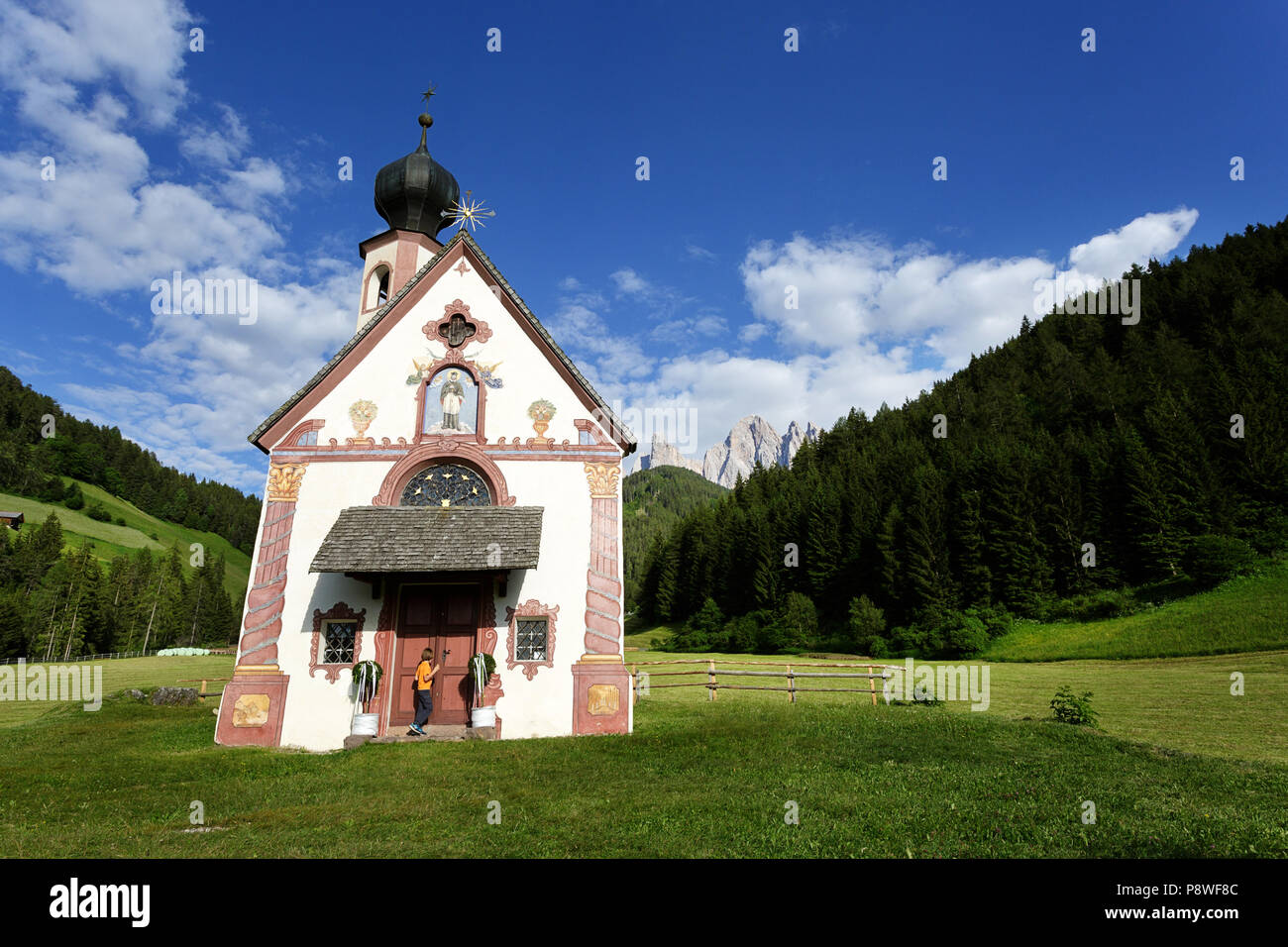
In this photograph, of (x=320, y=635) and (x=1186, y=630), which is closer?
(x=320, y=635)

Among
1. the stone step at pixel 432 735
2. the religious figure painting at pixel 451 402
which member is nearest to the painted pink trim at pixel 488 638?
the stone step at pixel 432 735

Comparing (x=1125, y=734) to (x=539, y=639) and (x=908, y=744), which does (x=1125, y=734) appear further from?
(x=539, y=639)

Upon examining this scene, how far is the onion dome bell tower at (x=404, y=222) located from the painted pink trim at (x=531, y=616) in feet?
38.5

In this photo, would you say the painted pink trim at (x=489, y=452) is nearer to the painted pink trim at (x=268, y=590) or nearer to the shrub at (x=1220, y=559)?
the painted pink trim at (x=268, y=590)

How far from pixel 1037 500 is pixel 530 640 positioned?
183ft

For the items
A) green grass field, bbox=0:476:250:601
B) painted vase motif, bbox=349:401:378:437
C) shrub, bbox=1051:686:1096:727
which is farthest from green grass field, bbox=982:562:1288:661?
green grass field, bbox=0:476:250:601

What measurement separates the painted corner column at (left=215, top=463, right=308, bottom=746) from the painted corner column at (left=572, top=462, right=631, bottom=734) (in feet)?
21.9

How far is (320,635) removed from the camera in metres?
15.7

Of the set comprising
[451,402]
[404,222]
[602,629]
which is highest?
[404,222]

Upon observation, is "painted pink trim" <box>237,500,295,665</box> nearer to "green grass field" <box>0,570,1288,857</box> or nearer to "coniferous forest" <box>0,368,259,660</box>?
"green grass field" <box>0,570,1288,857</box>

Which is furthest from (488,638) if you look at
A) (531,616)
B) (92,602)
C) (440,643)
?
(92,602)

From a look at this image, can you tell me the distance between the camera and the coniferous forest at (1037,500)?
49219 mm

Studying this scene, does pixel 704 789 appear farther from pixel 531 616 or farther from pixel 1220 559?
pixel 1220 559
